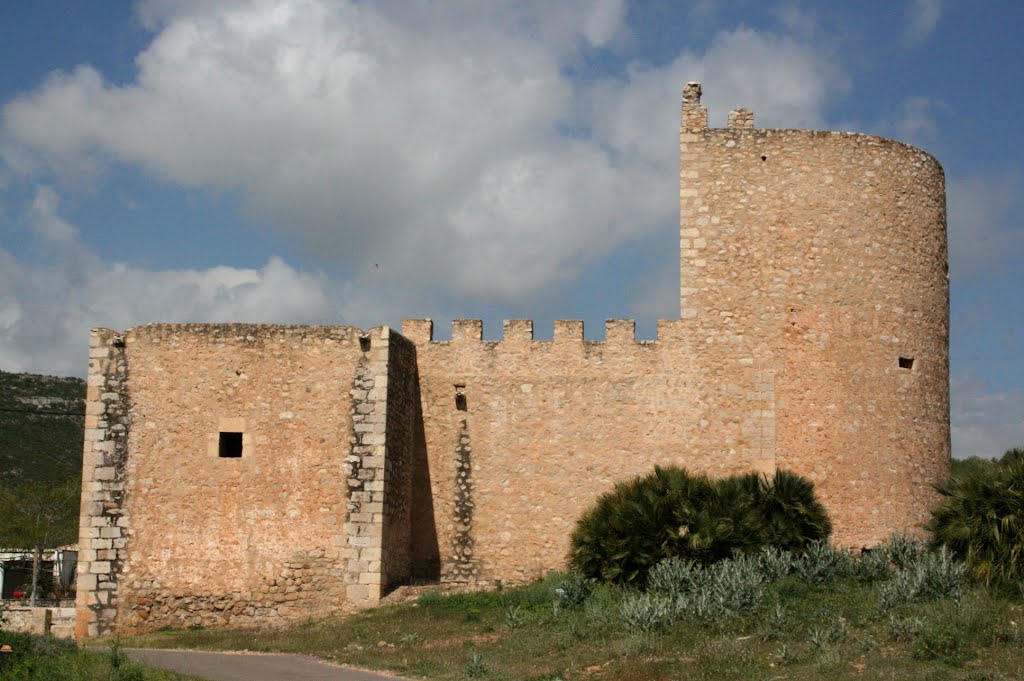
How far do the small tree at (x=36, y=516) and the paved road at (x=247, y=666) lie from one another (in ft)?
53.7

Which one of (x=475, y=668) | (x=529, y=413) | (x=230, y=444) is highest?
(x=529, y=413)

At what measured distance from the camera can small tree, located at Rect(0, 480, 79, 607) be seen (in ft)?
94.2

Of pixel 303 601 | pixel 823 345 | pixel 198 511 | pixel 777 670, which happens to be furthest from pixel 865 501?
pixel 198 511

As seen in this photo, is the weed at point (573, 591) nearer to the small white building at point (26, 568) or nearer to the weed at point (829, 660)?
the weed at point (829, 660)

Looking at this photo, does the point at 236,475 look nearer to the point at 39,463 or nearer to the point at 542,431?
the point at 542,431

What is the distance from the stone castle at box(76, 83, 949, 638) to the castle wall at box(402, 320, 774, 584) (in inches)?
1.4

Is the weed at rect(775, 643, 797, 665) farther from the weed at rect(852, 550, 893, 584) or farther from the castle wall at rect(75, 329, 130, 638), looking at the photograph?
the castle wall at rect(75, 329, 130, 638)

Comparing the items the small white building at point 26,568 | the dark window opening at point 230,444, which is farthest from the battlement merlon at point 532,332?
the small white building at point 26,568

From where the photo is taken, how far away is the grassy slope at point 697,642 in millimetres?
9727

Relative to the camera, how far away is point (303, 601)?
1588 cm

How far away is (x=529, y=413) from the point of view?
56.9ft

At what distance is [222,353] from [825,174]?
9.89m

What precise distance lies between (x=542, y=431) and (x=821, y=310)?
478cm

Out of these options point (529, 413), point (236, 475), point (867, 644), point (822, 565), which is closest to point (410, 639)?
point (236, 475)
